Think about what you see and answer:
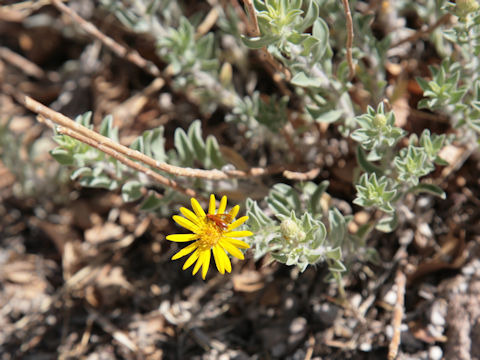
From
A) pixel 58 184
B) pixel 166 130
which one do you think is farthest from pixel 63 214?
pixel 166 130

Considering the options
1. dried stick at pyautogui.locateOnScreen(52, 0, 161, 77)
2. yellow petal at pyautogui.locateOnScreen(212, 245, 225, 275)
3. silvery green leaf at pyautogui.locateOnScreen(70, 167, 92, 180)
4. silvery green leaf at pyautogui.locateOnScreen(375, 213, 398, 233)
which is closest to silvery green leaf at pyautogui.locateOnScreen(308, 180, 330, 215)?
silvery green leaf at pyautogui.locateOnScreen(375, 213, 398, 233)

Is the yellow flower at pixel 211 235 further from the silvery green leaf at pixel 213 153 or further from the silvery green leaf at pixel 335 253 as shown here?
the silvery green leaf at pixel 213 153

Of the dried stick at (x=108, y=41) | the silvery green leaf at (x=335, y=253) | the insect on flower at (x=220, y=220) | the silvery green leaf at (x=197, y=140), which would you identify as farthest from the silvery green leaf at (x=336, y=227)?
the dried stick at (x=108, y=41)

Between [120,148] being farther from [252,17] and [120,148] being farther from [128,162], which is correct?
[252,17]

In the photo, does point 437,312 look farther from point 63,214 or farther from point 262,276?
point 63,214

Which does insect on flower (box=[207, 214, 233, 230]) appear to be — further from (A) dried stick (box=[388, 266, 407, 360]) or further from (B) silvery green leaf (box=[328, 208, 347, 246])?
(A) dried stick (box=[388, 266, 407, 360])

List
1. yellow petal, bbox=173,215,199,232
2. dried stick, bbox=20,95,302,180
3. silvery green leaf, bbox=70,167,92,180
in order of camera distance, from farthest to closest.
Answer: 1. silvery green leaf, bbox=70,167,92,180
2. yellow petal, bbox=173,215,199,232
3. dried stick, bbox=20,95,302,180

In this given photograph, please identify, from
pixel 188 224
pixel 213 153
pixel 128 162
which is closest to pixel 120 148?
pixel 128 162
